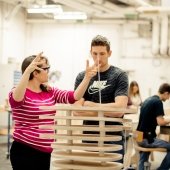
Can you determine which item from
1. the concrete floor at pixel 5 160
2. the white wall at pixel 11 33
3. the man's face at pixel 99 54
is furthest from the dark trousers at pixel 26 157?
the white wall at pixel 11 33

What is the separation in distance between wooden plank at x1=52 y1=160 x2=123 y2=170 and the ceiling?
6.56m

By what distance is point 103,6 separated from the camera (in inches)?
363

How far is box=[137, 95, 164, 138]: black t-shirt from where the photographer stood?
518cm

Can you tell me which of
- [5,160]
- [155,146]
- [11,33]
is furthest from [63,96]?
[11,33]

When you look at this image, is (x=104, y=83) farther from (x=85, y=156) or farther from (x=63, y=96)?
Result: (x=85, y=156)

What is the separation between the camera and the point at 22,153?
2500 millimetres

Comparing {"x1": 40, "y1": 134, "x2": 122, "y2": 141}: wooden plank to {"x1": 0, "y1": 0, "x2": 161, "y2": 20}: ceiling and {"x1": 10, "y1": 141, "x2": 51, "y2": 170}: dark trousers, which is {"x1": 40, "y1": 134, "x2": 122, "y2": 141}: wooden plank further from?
{"x1": 0, "y1": 0, "x2": 161, "y2": 20}: ceiling

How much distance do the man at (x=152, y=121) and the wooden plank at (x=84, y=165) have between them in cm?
282

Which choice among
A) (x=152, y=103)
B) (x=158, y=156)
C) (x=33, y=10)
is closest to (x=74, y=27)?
(x=33, y=10)

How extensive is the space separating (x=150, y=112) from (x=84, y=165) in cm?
296

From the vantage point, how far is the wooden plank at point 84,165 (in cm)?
230

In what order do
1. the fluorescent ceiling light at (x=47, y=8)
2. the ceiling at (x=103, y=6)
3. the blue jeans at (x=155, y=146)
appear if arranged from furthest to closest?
1. the ceiling at (x=103, y=6)
2. the fluorescent ceiling light at (x=47, y=8)
3. the blue jeans at (x=155, y=146)

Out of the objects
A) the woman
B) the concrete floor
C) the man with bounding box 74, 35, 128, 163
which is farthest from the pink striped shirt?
the concrete floor

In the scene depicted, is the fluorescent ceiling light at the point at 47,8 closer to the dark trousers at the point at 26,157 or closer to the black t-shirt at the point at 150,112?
the black t-shirt at the point at 150,112
